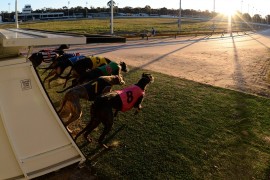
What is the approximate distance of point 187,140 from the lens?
239 inches

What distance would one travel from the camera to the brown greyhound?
590 cm

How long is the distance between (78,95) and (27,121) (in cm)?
171

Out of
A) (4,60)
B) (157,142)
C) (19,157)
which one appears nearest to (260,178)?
(157,142)

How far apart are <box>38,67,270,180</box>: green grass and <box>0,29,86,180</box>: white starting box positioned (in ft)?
2.68

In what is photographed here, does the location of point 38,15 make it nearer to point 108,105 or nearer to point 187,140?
point 187,140

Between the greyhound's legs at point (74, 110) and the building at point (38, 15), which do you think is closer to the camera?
the greyhound's legs at point (74, 110)

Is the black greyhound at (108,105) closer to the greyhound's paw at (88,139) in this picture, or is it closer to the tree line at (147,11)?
the greyhound's paw at (88,139)

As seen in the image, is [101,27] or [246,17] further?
[246,17]

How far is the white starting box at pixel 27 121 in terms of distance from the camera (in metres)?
4.14

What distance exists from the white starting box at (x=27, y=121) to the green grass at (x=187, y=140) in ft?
2.68

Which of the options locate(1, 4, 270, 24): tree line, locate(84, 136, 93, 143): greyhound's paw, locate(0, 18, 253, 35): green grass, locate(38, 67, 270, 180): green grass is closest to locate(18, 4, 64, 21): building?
locate(1, 4, 270, 24): tree line

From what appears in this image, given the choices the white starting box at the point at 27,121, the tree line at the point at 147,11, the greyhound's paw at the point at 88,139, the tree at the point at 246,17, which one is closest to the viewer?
the white starting box at the point at 27,121

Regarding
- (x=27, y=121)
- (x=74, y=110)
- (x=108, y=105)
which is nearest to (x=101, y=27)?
(x=74, y=110)

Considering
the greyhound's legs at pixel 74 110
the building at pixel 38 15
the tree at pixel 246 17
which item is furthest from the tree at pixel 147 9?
the greyhound's legs at pixel 74 110
